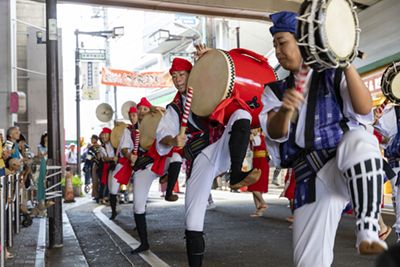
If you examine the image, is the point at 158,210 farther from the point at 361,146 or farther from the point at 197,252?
the point at 361,146

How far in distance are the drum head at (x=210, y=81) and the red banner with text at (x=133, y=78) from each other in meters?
16.1

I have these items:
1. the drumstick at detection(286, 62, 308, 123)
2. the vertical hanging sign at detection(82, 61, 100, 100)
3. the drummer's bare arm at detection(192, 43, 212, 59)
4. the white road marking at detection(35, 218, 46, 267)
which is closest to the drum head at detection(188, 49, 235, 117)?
the drummer's bare arm at detection(192, 43, 212, 59)

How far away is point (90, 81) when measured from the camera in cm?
2095

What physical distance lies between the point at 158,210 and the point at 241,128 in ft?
23.2

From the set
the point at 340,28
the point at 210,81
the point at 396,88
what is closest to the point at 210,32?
the point at 396,88

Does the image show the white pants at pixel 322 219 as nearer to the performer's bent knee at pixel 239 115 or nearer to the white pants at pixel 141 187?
the performer's bent knee at pixel 239 115

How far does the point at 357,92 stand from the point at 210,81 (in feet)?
7.10

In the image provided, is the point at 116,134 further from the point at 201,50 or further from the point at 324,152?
the point at 324,152

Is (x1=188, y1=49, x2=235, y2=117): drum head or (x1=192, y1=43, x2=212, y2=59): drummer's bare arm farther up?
(x1=192, y1=43, x2=212, y2=59): drummer's bare arm

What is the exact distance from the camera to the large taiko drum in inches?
163

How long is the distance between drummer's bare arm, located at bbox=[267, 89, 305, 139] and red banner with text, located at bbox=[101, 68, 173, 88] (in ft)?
59.2

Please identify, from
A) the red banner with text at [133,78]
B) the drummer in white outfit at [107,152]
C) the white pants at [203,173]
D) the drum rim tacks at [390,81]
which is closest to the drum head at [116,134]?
the drummer in white outfit at [107,152]

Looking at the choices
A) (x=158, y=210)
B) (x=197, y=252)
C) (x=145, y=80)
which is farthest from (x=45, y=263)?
(x=145, y=80)

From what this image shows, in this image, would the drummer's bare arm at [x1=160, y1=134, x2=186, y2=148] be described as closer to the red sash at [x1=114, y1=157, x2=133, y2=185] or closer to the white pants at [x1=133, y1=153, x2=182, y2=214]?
the white pants at [x1=133, y1=153, x2=182, y2=214]
